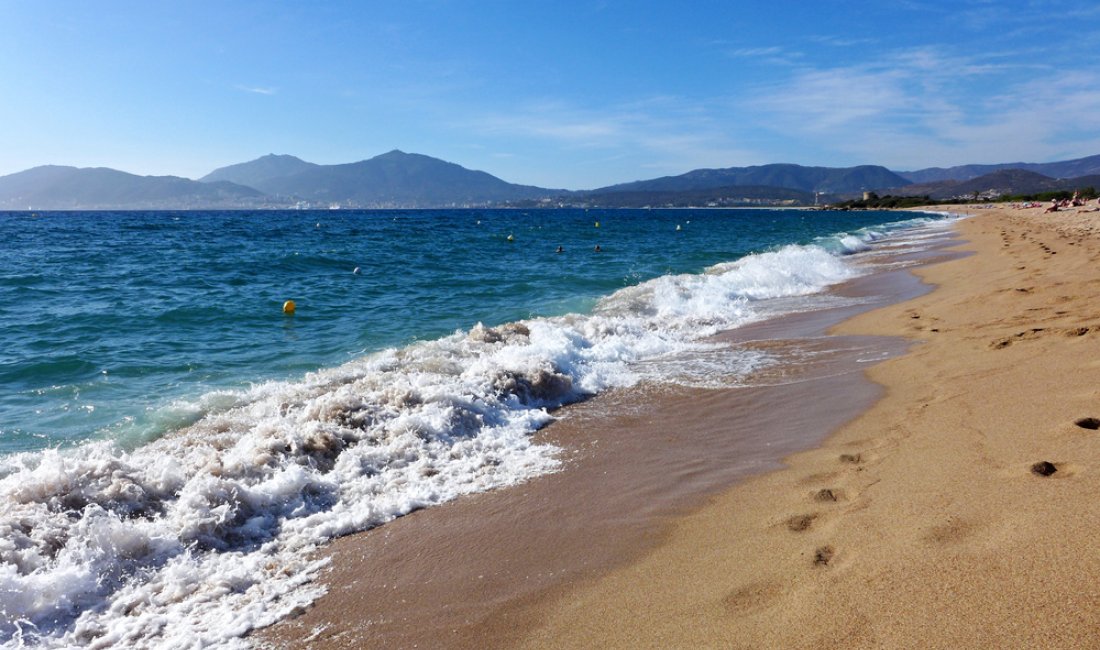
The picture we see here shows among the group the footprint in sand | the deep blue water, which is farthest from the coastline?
the deep blue water

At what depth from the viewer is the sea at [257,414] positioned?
12.5ft

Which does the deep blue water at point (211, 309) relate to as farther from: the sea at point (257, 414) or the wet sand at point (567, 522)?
the wet sand at point (567, 522)

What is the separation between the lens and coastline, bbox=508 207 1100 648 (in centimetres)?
268

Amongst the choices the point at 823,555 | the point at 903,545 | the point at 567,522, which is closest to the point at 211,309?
the point at 567,522

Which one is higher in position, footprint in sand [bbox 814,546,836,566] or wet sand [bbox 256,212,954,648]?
footprint in sand [bbox 814,546,836,566]

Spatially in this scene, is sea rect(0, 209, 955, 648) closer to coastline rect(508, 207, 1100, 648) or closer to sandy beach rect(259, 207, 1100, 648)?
sandy beach rect(259, 207, 1100, 648)

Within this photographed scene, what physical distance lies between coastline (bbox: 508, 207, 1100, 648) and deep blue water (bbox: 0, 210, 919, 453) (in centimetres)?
585

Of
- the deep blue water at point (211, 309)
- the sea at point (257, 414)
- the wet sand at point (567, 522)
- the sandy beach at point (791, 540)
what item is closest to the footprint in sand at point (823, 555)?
the sandy beach at point (791, 540)

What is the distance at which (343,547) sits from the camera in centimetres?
429

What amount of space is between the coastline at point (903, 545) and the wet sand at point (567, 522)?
0.21 m

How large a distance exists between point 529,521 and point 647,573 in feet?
3.63

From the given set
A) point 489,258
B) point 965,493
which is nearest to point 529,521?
point 965,493

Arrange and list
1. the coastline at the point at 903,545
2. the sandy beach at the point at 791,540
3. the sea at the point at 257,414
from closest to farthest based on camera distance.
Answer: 1. the coastline at the point at 903,545
2. the sandy beach at the point at 791,540
3. the sea at the point at 257,414

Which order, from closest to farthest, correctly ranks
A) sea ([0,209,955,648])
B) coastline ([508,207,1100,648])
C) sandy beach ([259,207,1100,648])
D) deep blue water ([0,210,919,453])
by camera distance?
coastline ([508,207,1100,648])
sandy beach ([259,207,1100,648])
sea ([0,209,955,648])
deep blue water ([0,210,919,453])
